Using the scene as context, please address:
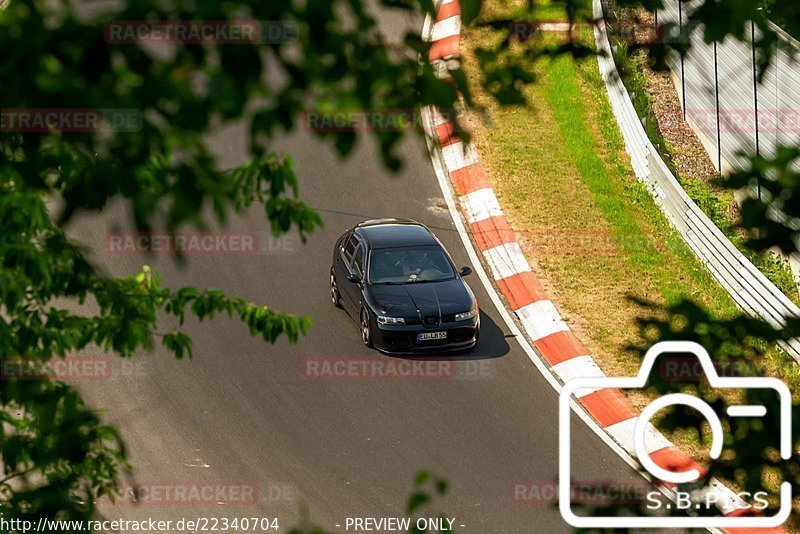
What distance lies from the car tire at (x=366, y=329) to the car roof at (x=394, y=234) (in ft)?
3.48

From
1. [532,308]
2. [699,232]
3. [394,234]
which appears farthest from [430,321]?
[699,232]

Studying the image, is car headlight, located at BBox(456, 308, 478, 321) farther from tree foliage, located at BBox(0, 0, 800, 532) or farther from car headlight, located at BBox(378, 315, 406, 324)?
tree foliage, located at BBox(0, 0, 800, 532)

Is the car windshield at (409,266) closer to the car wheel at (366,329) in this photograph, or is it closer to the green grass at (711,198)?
the car wheel at (366,329)

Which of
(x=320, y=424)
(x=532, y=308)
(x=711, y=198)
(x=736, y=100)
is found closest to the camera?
(x=320, y=424)

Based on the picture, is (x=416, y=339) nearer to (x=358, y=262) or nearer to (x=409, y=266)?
(x=409, y=266)

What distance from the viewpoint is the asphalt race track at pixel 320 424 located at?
11945 millimetres

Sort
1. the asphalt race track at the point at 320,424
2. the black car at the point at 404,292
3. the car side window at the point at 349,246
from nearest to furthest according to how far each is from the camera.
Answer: the asphalt race track at the point at 320,424 < the black car at the point at 404,292 < the car side window at the point at 349,246

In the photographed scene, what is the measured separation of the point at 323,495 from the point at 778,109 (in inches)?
345

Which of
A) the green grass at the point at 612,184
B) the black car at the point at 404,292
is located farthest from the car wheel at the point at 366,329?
the green grass at the point at 612,184

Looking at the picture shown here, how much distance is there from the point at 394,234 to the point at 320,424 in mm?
3459

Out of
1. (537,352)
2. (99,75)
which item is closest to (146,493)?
(537,352)

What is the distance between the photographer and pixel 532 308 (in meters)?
15.4

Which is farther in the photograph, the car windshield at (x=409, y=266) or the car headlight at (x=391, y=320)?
the car windshield at (x=409, y=266)

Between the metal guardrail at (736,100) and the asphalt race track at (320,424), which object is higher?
the metal guardrail at (736,100)
